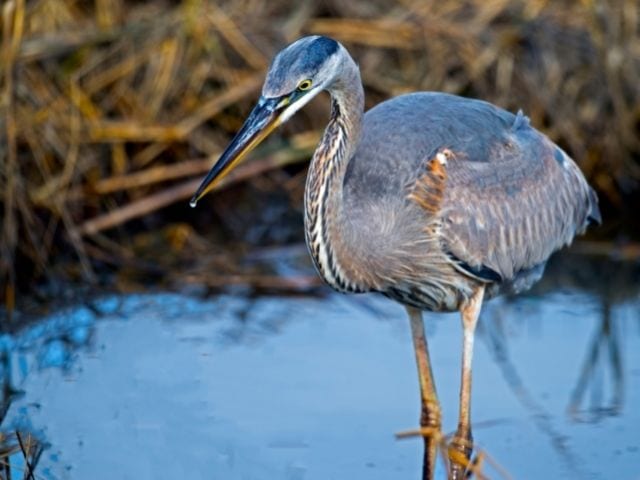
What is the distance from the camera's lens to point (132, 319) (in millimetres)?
6875

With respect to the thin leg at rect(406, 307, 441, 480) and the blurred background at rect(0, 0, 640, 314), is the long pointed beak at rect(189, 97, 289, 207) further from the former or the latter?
the blurred background at rect(0, 0, 640, 314)

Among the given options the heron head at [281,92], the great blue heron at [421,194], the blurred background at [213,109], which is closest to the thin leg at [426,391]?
the great blue heron at [421,194]

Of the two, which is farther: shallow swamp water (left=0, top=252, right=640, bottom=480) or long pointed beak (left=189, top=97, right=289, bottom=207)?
shallow swamp water (left=0, top=252, right=640, bottom=480)

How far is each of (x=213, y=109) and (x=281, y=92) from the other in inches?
143

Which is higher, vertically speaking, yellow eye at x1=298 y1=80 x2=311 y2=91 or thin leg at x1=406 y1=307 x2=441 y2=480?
yellow eye at x1=298 y1=80 x2=311 y2=91

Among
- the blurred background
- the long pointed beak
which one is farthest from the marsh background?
the long pointed beak

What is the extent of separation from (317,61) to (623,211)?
430cm

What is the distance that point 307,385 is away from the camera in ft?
20.4

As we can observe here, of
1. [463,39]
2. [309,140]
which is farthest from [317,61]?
[463,39]

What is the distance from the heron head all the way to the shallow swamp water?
117 centimetres

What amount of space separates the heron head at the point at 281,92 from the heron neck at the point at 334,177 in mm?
231

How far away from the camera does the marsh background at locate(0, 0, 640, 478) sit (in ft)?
23.5

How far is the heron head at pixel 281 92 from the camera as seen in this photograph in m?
4.56

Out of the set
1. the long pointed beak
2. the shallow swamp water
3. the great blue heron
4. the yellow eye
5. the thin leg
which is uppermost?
the yellow eye
